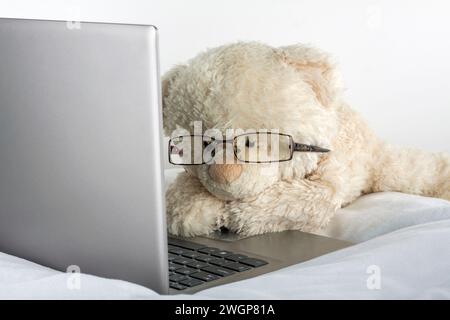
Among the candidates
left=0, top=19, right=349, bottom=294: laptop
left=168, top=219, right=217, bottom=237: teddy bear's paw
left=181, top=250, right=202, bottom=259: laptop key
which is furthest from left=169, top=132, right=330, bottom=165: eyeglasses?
left=0, top=19, right=349, bottom=294: laptop

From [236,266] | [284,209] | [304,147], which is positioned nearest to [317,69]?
[304,147]

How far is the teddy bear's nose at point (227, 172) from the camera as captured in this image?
1377 mm

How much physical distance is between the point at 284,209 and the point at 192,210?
189 millimetres

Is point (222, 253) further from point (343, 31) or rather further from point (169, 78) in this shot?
point (343, 31)

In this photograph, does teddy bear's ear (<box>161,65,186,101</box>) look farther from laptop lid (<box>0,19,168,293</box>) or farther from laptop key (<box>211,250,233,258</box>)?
laptop lid (<box>0,19,168,293</box>)

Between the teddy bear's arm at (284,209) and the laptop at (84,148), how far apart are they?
1.78 ft

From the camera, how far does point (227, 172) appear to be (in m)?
1.38

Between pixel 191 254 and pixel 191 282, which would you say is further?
pixel 191 254

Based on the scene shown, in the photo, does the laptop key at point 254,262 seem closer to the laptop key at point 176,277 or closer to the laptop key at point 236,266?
the laptop key at point 236,266

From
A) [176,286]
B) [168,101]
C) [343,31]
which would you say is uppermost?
[343,31]

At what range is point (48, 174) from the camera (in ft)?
3.01
